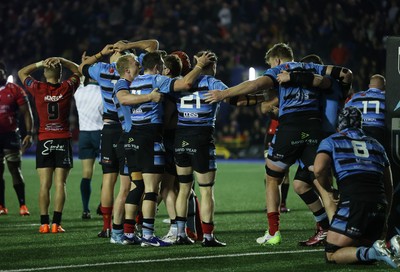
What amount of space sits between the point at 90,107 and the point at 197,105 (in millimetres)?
4342

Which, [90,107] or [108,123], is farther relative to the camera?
[90,107]

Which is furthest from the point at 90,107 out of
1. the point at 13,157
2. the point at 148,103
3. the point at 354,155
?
the point at 354,155

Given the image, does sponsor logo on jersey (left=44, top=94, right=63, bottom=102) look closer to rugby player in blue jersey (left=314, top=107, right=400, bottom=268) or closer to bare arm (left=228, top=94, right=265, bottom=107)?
bare arm (left=228, top=94, right=265, bottom=107)

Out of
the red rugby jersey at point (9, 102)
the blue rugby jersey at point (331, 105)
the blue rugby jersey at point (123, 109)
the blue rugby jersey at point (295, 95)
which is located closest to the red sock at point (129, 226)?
the blue rugby jersey at point (123, 109)

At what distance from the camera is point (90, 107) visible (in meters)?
14.6

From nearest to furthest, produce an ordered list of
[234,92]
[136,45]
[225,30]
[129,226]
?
1. [234,92]
2. [129,226]
3. [136,45]
4. [225,30]

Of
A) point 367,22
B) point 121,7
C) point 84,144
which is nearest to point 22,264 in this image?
point 84,144

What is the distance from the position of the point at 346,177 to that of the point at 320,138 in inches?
67.0

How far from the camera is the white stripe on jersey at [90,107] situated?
14.6 meters

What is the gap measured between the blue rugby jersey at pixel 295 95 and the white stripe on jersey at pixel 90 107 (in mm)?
4775

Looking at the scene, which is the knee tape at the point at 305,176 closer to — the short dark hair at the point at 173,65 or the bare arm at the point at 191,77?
the bare arm at the point at 191,77

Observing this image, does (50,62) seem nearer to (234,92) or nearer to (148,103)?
(148,103)

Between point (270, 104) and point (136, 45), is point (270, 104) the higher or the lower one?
the lower one

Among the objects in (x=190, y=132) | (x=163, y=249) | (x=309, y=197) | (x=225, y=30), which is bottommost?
(x=163, y=249)
